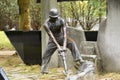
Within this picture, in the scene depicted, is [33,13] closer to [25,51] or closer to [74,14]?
[74,14]

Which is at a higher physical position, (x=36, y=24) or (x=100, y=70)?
(x=100, y=70)

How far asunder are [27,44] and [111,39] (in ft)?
12.1

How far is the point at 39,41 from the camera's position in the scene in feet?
38.4

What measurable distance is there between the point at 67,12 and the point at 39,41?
40.8 ft

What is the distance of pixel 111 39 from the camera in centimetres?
908

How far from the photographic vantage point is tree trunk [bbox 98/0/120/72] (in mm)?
8932

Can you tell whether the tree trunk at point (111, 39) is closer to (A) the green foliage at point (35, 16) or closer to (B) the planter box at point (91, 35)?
(B) the planter box at point (91, 35)

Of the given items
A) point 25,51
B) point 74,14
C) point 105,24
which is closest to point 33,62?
point 25,51

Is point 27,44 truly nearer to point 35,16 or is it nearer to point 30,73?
point 30,73

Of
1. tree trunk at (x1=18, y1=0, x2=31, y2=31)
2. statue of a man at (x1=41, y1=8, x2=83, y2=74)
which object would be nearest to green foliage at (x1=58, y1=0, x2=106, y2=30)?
tree trunk at (x1=18, y1=0, x2=31, y2=31)

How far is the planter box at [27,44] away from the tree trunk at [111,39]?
3.15m

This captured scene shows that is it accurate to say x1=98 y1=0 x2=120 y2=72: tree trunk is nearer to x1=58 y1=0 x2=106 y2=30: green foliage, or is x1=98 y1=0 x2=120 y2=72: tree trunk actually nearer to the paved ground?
the paved ground

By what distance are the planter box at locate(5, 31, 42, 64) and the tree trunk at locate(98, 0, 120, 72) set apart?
124 inches

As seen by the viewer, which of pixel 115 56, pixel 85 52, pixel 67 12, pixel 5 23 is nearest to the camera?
pixel 115 56
